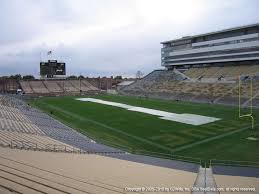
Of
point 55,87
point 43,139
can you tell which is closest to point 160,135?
point 43,139

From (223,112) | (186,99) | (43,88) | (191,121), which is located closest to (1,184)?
(191,121)

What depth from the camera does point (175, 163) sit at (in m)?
20.8

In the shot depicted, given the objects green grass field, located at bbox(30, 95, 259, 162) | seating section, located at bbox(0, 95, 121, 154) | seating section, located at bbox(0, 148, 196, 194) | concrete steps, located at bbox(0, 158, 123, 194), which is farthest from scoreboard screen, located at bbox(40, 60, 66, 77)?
concrete steps, located at bbox(0, 158, 123, 194)

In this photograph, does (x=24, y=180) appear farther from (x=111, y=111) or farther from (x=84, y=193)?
(x=111, y=111)

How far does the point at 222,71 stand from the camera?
3002 inches

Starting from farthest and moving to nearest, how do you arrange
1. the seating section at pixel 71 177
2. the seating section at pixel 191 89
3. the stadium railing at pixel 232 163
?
the seating section at pixel 191 89 < the stadium railing at pixel 232 163 < the seating section at pixel 71 177

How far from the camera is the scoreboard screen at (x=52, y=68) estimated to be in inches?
3108

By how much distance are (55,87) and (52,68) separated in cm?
2022

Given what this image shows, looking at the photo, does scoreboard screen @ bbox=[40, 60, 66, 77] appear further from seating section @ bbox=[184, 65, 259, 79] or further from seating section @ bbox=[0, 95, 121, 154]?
seating section @ bbox=[0, 95, 121, 154]

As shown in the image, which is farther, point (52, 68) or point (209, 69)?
point (209, 69)

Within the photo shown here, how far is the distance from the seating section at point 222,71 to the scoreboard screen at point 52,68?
31.2 metres

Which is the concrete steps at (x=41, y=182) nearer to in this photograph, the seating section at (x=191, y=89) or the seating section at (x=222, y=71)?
the seating section at (x=191, y=89)

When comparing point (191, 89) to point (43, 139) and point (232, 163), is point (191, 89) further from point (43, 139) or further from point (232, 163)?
point (232, 163)

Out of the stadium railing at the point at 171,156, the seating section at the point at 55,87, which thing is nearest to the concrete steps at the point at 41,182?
the stadium railing at the point at 171,156
